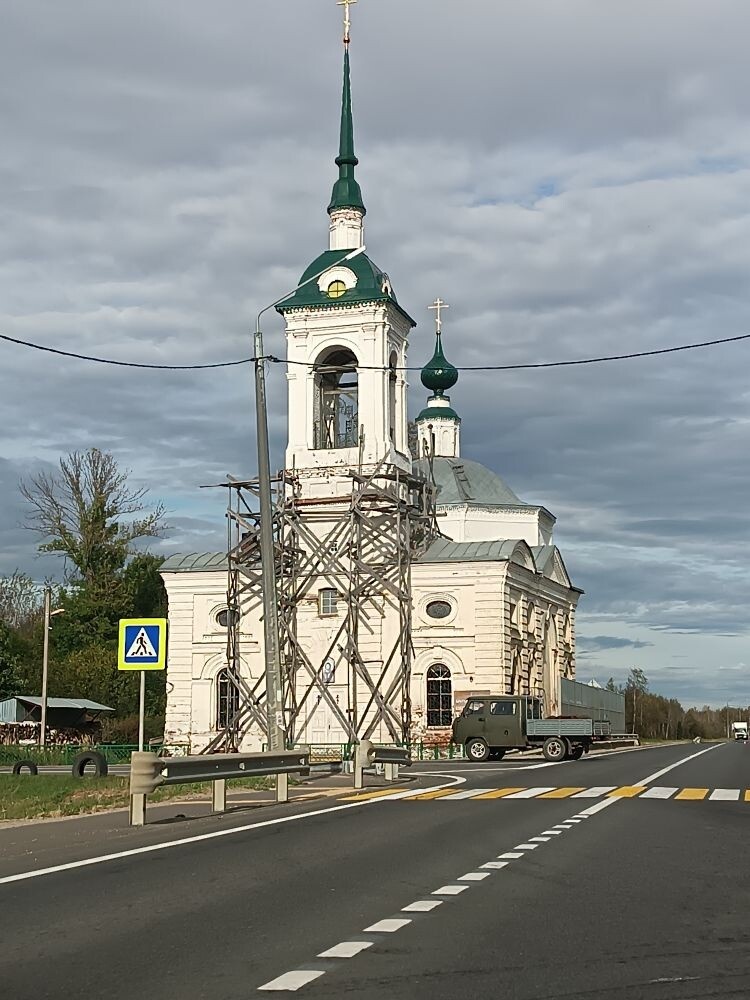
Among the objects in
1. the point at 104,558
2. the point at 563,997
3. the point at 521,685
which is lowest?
the point at 563,997

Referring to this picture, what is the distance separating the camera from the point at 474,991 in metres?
7.00

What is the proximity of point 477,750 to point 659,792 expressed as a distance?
56.8 feet

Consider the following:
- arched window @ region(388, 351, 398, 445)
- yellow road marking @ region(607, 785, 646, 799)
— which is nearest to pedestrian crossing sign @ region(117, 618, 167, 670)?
yellow road marking @ region(607, 785, 646, 799)

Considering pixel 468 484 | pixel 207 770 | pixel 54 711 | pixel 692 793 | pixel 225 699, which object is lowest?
pixel 692 793

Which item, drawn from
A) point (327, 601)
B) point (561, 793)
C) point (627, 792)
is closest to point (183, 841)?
point (561, 793)

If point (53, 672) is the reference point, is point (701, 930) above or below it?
below

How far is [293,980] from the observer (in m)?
7.25

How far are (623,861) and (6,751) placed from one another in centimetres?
3569

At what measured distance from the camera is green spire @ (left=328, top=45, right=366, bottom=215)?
6112cm

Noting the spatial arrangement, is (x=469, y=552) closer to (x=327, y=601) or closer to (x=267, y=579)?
(x=327, y=601)

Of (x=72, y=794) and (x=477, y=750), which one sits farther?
(x=477, y=750)

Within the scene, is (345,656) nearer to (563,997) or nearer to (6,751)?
(6,751)

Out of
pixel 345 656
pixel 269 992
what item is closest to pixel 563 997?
pixel 269 992

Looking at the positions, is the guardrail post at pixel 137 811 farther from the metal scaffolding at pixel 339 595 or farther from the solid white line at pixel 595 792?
the metal scaffolding at pixel 339 595
